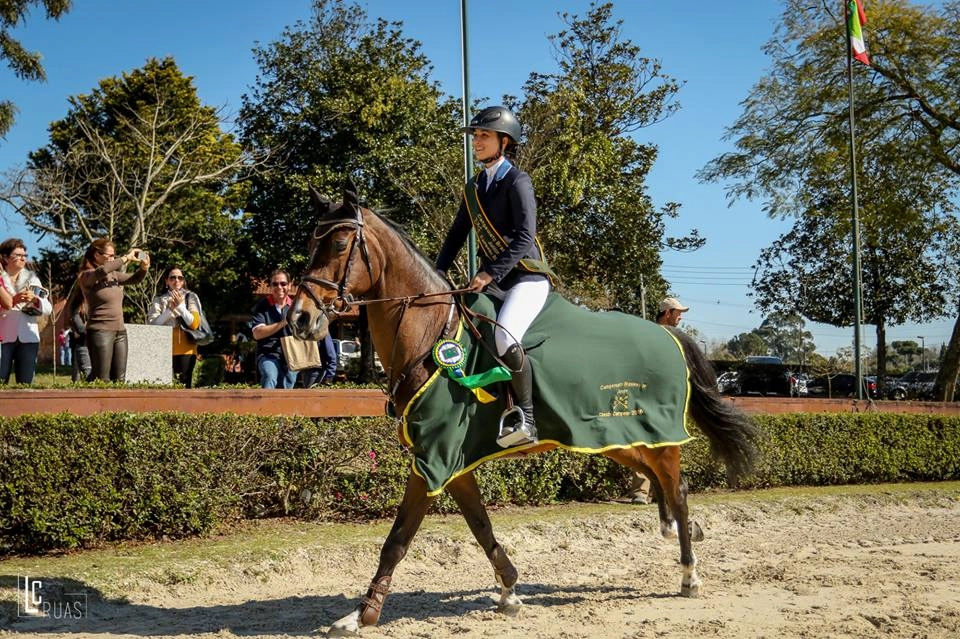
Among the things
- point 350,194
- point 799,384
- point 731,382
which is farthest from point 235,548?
point 731,382

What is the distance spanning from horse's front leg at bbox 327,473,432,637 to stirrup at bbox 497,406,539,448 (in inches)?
23.3

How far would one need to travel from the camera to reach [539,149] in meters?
21.4

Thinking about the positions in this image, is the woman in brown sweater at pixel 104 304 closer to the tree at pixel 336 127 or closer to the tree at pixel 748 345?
the tree at pixel 336 127

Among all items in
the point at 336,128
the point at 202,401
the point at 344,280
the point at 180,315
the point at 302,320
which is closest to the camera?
the point at 302,320

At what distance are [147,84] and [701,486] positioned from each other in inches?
1319

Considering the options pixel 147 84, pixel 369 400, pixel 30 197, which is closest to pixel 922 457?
pixel 369 400

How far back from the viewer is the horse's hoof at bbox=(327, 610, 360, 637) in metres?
5.31

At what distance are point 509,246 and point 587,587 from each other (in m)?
2.97

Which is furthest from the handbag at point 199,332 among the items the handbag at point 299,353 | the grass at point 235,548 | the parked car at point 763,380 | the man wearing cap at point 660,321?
the parked car at point 763,380

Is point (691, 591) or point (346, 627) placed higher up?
point (346, 627)

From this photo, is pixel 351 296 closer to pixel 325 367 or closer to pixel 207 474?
pixel 207 474

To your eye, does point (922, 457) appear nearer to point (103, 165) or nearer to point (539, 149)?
point (539, 149)

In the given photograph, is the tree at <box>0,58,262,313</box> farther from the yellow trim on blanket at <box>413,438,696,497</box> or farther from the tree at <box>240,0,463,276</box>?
the yellow trim on blanket at <box>413,438,696,497</box>

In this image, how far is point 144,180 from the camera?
31.5 meters
